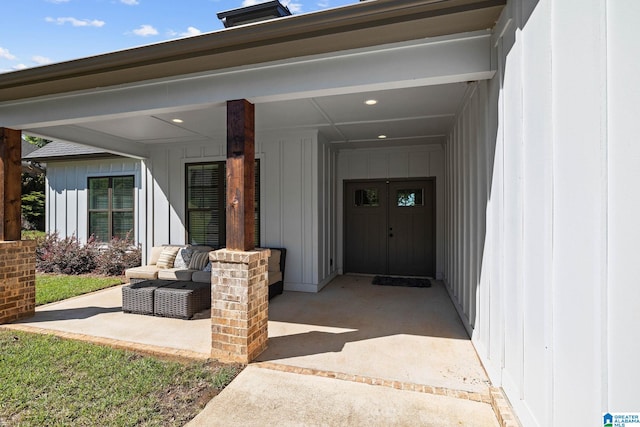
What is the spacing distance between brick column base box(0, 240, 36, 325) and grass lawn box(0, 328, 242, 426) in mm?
1034

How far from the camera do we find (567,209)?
1464 mm

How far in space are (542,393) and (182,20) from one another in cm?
617

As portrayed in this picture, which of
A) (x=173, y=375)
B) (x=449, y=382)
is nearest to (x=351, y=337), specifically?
(x=449, y=382)

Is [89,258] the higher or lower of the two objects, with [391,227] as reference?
lower

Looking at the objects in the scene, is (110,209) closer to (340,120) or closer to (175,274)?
(175,274)

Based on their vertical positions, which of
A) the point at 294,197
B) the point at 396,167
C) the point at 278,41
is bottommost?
the point at 294,197

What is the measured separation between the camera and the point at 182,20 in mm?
4848

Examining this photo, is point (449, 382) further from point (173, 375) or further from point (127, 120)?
point (127, 120)

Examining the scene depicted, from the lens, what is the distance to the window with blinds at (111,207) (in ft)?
25.4

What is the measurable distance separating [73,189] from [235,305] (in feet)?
26.1

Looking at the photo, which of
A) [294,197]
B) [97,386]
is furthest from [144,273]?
[97,386]

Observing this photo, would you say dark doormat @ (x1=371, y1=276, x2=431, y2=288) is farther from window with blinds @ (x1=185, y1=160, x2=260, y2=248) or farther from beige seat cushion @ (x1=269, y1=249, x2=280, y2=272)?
window with blinds @ (x1=185, y1=160, x2=260, y2=248)

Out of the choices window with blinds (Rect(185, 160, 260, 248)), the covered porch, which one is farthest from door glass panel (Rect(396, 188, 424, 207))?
window with blinds (Rect(185, 160, 260, 248))

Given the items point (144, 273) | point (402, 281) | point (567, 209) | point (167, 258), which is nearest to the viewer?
point (567, 209)
